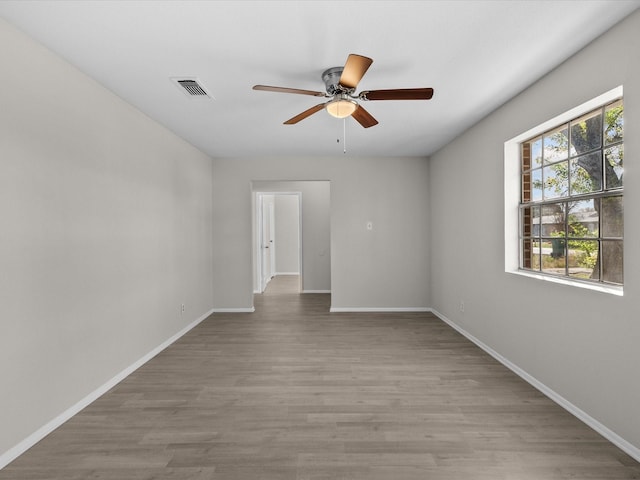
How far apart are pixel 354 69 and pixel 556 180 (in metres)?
1.89

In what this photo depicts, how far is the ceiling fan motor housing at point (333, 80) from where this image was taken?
2.45 meters

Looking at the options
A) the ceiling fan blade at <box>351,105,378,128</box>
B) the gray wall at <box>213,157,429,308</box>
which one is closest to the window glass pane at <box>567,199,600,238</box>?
the ceiling fan blade at <box>351,105,378,128</box>

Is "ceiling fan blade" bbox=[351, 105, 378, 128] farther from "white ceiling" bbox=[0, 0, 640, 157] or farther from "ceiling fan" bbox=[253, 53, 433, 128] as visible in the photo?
"white ceiling" bbox=[0, 0, 640, 157]

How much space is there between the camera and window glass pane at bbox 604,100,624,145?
2.18 metres

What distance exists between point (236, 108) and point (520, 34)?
2.30 meters

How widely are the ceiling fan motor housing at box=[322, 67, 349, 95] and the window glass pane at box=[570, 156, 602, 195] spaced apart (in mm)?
1720

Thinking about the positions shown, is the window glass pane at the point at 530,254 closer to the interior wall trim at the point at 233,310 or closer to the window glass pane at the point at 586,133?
the window glass pane at the point at 586,133

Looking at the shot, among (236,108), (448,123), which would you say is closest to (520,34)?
(448,123)

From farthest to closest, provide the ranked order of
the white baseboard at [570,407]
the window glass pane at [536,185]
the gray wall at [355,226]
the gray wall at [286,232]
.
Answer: the gray wall at [286,232]
the gray wall at [355,226]
the window glass pane at [536,185]
the white baseboard at [570,407]

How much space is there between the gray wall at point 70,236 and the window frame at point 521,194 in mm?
3440

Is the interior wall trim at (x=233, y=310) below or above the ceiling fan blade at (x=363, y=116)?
below

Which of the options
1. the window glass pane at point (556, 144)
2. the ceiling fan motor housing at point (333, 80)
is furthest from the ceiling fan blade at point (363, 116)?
the window glass pane at point (556, 144)

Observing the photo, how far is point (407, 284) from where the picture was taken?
5496 mm

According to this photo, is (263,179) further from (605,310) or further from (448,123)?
(605,310)
